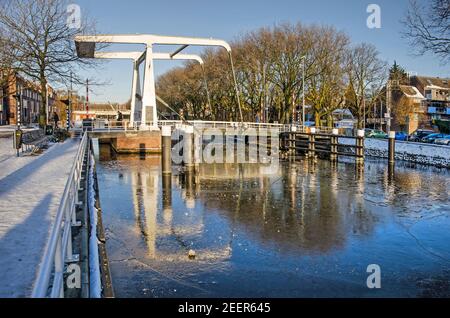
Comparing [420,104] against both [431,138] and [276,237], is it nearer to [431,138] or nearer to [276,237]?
[431,138]

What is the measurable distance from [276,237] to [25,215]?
4.27 metres

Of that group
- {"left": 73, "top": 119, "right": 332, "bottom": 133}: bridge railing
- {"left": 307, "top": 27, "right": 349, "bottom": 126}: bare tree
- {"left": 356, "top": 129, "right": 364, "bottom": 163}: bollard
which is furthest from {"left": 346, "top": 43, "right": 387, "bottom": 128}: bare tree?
{"left": 356, "top": 129, "right": 364, "bottom": 163}: bollard

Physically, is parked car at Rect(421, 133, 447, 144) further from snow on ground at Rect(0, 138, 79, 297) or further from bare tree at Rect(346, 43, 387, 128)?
snow on ground at Rect(0, 138, 79, 297)

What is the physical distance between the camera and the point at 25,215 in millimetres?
7270

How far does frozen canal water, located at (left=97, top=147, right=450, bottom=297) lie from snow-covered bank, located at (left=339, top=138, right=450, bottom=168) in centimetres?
648

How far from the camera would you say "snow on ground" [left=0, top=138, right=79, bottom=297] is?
15.2ft

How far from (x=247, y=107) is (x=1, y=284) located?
42021 millimetres

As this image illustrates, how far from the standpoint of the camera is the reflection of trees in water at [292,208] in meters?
8.51

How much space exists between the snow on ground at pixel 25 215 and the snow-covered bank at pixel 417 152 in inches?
666

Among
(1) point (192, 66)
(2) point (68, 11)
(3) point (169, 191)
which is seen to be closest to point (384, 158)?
(3) point (169, 191)

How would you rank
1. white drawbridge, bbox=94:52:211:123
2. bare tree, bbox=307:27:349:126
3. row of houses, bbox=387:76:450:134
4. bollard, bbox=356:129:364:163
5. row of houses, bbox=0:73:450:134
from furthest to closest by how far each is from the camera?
row of houses, bbox=387:76:450:134 < row of houses, bbox=0:73:450:134 < bare tree, bbox=307:27:349:126 < white drawbridge, bbox=94:52:211:123 < bollard, bbox=356:129:364:163

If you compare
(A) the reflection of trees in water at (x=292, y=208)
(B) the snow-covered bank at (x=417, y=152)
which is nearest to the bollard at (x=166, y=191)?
(A) the reflection of trees in water at (x=292, y=208)

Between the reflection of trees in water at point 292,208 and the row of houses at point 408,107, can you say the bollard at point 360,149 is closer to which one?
the reflection of trees in water at point 292,208

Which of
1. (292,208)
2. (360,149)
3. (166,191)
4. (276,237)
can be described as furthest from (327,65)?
(276,237)
